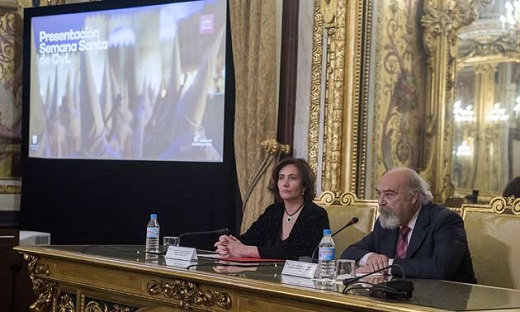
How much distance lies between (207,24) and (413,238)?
2864 mm

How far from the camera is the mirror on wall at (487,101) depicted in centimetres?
484

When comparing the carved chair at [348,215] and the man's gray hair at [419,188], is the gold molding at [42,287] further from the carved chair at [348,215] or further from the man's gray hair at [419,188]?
the man's gray hair at [419,188]

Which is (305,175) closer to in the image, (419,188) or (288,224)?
(288,224)

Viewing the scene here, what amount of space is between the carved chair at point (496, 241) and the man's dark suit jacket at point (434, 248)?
0.22 meters

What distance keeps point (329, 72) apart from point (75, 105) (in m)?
2.32

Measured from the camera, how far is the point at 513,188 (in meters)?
4.70

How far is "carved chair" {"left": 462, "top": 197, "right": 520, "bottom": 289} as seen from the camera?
12.5ft

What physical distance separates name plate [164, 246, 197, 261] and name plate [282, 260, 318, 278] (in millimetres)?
523

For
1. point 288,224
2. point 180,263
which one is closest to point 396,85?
point 288,224

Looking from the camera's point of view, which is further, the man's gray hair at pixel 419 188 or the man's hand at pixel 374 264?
the man's gray hair at pixel 419 188

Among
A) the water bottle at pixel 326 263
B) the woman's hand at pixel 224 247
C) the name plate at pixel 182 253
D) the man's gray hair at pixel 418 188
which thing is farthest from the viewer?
the woman's hand at pixel 224 247

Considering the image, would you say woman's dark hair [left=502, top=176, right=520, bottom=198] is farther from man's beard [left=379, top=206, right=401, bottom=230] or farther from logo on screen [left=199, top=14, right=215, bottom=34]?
logo on screen [left=199, top=14, right=215, bottom=34]

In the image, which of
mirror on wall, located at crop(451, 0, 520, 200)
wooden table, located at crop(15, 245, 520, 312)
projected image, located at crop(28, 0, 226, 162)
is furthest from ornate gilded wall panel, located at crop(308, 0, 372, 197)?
wooden table, located at crop(15, 245, 520, 312)

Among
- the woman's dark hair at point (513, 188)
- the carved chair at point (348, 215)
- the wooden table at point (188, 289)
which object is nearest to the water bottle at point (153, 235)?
the wooden table at point (188, 289)
